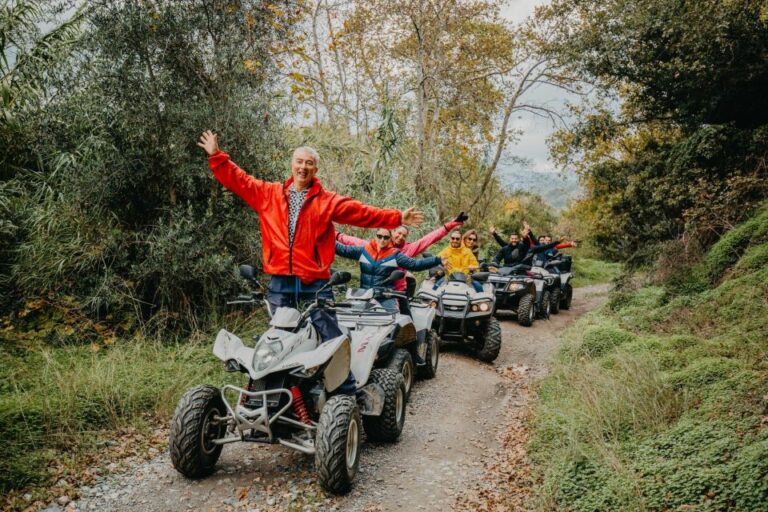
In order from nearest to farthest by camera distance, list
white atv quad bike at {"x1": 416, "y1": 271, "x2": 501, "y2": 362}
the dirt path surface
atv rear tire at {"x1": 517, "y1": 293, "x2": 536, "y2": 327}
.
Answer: the dirt path surface → white atv quad bike at {"x1": 416, "y1": 271, "x2": 501, "y2": 362} → atv rear tire at {"x1": 517, "y1": 293, "x2": 536, "y2": 327}

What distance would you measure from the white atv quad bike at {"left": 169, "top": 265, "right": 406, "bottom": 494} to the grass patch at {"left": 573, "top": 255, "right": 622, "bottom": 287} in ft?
73.5

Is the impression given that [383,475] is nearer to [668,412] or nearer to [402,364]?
[402,364]

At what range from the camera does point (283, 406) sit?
421 cm

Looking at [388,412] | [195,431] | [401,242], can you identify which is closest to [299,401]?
[195,431]

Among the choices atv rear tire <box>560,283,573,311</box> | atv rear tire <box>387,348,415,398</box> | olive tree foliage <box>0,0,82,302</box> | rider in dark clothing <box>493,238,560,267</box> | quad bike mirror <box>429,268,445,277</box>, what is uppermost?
olive tree foliage <box>0,0,82,302</box>

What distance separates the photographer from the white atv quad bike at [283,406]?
412 cm

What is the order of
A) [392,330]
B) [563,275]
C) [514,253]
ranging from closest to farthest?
[392,330]
[514,253]
[563,275]

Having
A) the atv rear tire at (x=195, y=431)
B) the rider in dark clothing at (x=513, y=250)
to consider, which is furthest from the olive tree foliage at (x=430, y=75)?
the atv rear tire at (x=195, y=431)

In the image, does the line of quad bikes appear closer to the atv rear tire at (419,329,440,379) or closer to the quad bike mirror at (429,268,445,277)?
the atv rear tire at (419,329,440,379)

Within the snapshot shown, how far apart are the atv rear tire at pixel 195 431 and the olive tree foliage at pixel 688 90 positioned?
Answer: 9315mm

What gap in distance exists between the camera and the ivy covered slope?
368cm

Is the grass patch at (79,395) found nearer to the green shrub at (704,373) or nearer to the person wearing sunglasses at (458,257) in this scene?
the green shrub at (704,373)

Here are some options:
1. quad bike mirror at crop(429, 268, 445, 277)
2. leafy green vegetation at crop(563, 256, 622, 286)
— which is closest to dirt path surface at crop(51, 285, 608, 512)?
quad bike mirror at crop(429, 268, 445, 277)

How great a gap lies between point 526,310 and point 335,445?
8.90 metres
